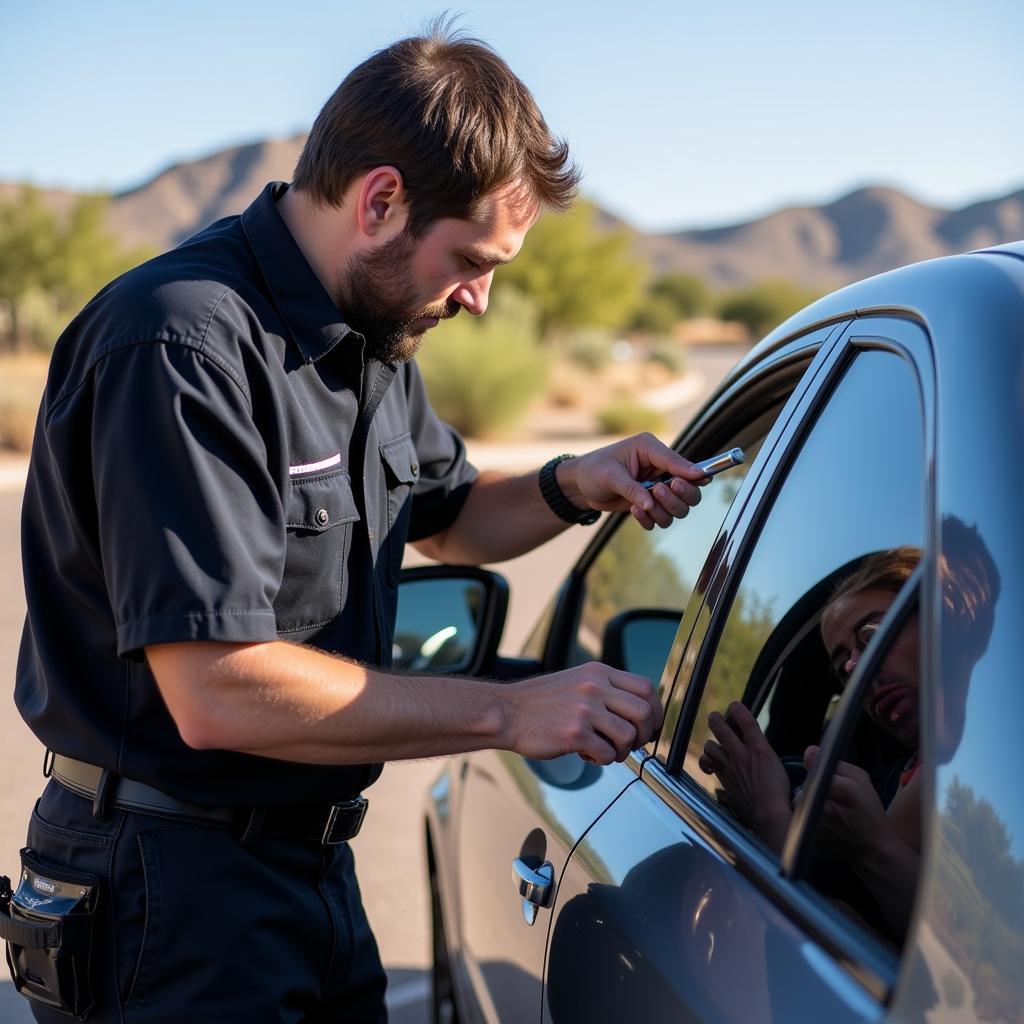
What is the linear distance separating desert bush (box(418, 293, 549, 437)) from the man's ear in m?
19.2

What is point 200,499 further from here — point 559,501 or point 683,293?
point 683,293

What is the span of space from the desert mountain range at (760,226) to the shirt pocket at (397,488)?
138 meters

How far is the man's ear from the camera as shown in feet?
6.75

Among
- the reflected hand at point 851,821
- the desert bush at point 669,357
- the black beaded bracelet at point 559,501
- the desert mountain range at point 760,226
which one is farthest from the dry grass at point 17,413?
the desert mountain range at point 760,226

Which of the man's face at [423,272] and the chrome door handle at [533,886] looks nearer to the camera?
the chrome door handle at [533,886]

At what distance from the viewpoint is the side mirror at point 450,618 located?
9.25 feet

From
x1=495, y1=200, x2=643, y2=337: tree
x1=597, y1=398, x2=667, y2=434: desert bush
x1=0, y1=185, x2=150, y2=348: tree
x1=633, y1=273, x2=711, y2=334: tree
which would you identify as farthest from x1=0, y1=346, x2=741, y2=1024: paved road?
x1=633, y1=273, x2=711, y2=334: tree

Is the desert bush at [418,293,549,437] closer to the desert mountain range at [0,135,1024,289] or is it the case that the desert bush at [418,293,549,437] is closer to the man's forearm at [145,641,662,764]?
the man's forearm at [145,641,662,764]

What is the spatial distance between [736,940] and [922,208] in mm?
178690

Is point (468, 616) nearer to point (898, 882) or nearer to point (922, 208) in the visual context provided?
point (898, 882)

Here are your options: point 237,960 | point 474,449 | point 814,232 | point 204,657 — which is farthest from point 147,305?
point 814,232

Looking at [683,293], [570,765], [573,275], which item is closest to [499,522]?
[570,765]

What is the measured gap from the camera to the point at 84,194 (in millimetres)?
36781

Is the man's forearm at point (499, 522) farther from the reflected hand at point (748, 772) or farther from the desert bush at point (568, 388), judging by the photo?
the desert bush at point (568, 388)
